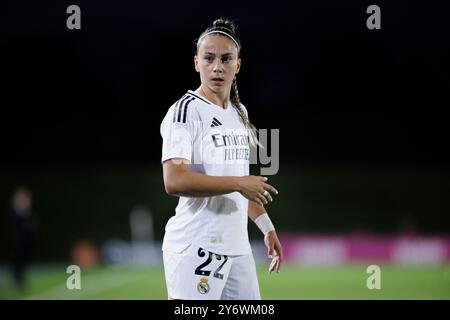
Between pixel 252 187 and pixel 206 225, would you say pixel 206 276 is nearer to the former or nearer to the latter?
pixel 206 225

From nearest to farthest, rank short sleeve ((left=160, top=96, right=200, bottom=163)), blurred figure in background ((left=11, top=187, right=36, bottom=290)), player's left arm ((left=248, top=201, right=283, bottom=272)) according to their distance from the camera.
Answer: short sleeve ((left=160, top=96, right=200, bottom=163)), player's left arm ((left=248, top=201, right=283, bottom=272)), blurred figure in background ((left=11, top=187, right=36, bottom=290))

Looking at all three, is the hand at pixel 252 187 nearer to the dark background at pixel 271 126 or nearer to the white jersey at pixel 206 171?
the white jersey at pixel 206 171

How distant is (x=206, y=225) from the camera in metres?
4.72

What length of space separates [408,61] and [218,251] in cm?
3151

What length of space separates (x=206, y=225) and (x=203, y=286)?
1.21ft

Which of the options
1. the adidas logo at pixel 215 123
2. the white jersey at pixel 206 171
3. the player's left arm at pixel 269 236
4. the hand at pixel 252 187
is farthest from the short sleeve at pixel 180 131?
the player's left arm at pixel 269 236

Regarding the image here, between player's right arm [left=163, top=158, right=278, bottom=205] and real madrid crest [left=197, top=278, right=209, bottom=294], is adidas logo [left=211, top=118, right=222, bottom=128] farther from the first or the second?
real madrid crest [left=197, top=278, right=209, bottom=294]

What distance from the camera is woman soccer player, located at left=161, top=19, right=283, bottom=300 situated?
4.66 m

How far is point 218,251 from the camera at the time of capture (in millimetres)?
4707

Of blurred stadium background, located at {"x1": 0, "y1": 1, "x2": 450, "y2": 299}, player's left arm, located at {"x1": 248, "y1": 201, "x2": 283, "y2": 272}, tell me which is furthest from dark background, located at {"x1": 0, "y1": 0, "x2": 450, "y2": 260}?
player's left arm, located at {"x1": 248, "y1": 201, "x2": 283, "y2": 272}

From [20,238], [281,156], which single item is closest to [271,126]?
[281,156]

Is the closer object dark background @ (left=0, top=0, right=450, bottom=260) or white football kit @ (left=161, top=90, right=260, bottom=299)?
white football kit @ (left=161, top=90, right=260, bottom=299)

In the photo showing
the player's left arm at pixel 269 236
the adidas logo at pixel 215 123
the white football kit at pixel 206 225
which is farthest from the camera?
the player's left arm at pixel 269 236

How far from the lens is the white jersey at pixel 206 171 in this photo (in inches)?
185
